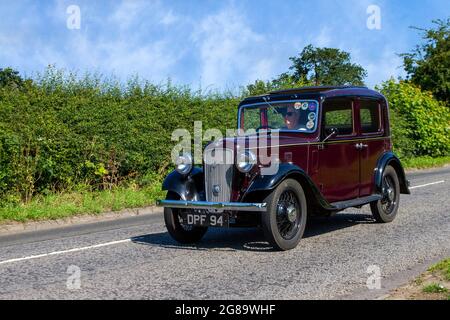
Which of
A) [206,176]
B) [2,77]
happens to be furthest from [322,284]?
[2,77]

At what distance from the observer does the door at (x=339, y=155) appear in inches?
343

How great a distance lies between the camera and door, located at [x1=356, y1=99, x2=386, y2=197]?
31.4ft

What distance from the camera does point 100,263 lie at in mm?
7371

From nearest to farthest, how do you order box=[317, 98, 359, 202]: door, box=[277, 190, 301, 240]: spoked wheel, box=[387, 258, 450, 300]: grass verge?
box=[387, 258, 450, 300]: grass verge
box=[277, 190, 301, 240]: spoked wheel
box=[317, 98, 359, 202]: door

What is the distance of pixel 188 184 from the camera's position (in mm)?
8250

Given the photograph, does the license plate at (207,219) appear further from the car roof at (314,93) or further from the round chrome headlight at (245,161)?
the car roof at (314,93)

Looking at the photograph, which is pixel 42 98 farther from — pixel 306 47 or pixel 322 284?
pixel 306 47

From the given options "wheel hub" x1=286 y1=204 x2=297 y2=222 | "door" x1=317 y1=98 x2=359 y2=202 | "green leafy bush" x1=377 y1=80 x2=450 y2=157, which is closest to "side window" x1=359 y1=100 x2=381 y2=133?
"door" x1=317 y1=98 x2=359 y2=202

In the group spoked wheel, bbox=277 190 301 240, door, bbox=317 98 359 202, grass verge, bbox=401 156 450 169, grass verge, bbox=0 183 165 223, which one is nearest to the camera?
spoked wheel, bbox=277 190 301 240

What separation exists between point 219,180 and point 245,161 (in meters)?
0.49

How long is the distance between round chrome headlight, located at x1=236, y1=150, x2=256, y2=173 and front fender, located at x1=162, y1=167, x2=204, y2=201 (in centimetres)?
86

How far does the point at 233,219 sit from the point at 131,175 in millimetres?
7370

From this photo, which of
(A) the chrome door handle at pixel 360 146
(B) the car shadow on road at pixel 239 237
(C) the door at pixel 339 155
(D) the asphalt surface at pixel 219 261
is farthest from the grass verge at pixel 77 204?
(A) the chrome door handle at pixel 360 146

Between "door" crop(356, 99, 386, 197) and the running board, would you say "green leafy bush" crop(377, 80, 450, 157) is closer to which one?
"door" crop(356, 99, 386, 197)
